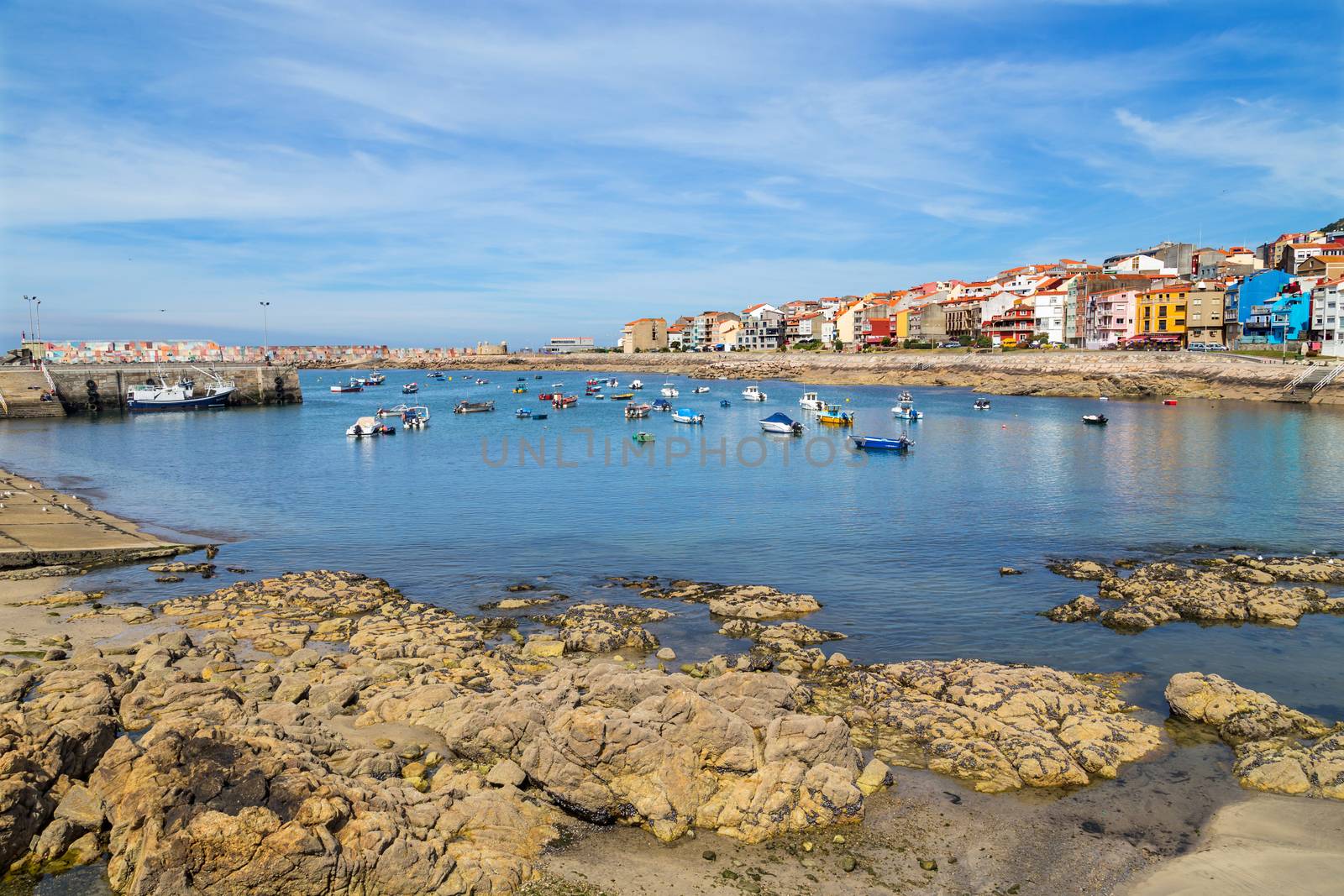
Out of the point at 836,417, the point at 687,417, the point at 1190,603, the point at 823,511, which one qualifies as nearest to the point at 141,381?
the point at 687,417

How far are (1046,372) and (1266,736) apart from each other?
104906mm

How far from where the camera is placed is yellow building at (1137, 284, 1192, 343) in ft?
370

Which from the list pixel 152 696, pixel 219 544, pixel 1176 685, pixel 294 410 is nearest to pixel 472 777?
pixel 152 696

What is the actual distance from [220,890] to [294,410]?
97244 mm

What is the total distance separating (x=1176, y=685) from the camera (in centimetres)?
1534

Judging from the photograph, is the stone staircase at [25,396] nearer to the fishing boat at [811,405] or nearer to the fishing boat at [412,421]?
the fishing boat at [412,421]

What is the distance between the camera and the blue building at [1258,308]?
100562 mm

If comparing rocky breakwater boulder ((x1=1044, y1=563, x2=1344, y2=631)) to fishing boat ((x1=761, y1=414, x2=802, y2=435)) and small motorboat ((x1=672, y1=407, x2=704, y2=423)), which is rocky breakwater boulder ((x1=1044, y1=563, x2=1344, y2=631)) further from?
small motorboat ((x1=672, y1=407, x2=704, y2=423))

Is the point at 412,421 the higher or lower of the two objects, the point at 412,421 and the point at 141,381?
the lower

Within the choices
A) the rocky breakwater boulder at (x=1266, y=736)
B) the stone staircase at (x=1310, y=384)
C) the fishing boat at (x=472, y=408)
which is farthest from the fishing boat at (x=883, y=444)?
the fishing boat at (x=472, y=408)

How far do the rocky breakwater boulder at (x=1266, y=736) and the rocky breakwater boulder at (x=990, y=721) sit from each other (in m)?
1.06

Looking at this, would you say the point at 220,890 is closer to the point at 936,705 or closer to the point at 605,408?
the point at 936,705

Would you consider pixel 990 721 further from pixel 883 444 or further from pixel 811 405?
pixel 811 405

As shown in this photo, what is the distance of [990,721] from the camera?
13.9m
